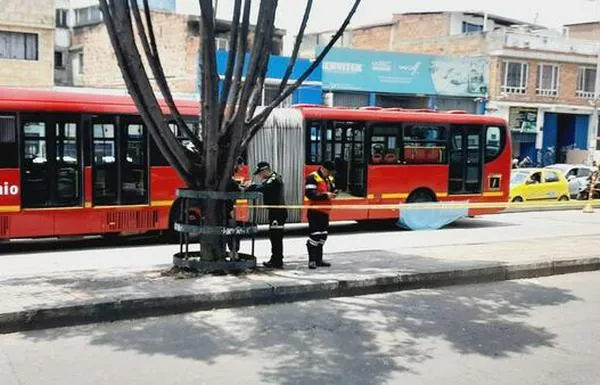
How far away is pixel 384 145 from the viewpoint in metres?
15.6

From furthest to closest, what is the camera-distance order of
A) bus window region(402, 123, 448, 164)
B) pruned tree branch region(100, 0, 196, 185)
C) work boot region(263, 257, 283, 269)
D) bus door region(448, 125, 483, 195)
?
bus door region(448, 125, 483, 195), bus window region(402, 123, 448, 164), work boot region(263, 257, 283, 269), pruned tree branch region(100, 0, 196, 185)

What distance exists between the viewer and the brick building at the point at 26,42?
30188mm

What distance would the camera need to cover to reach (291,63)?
8.46 meters

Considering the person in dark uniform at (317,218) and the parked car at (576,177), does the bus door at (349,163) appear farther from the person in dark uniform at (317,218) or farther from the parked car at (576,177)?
the parked car at (576,177)

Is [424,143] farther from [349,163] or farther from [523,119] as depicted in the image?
[523,119]

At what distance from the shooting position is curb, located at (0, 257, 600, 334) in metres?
6.41

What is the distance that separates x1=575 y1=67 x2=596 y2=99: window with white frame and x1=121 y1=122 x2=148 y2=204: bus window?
115 feet

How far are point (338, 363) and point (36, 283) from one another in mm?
3814

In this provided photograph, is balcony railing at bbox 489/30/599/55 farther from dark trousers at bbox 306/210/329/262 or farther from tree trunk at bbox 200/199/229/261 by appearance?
tree trunk at bbox 200/199/229/261

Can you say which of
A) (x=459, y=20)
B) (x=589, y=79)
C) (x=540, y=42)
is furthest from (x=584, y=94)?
(x=459, y=20)

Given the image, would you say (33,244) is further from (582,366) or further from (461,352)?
(582,366)

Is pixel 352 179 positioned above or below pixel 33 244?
above

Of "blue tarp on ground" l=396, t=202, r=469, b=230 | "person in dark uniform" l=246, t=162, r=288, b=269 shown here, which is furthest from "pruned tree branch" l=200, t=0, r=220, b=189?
"blue tarp on ground" l=396, t=202, r=469, b=230

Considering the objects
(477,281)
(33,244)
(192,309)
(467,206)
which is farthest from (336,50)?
(192,309)
